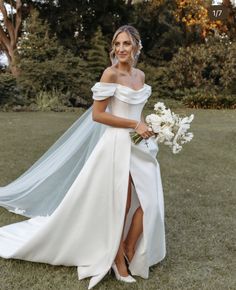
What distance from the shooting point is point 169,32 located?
942 inches

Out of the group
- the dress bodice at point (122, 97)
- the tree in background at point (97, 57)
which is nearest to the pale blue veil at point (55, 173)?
the dress bodice at point (122, 97)

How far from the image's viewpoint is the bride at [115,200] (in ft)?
10.9

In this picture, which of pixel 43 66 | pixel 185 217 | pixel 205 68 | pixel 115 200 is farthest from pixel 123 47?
pixel 205 68

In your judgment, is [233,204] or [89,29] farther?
[89,29]

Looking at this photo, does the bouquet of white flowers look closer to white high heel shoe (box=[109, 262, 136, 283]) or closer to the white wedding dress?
the white wedding dress

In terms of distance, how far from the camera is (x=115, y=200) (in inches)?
134

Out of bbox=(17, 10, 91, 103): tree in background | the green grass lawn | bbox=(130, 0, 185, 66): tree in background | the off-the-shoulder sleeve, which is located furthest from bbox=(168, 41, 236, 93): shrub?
the off-the-shoulder sleeve

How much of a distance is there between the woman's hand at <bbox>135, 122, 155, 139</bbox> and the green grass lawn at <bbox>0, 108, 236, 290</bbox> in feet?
3.80

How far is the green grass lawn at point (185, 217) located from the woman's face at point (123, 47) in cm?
171

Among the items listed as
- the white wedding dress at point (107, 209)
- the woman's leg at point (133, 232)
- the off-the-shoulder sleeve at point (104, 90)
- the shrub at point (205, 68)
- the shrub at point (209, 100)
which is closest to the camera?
the off-the-shoulder sleeve at point (104, 90)

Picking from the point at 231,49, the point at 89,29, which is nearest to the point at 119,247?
the point at 231,49

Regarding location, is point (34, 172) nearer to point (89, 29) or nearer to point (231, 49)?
point (231, 49)

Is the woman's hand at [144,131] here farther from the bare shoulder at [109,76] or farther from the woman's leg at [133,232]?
the woman's leg at [133,232]

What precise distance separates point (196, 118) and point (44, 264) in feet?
43.5
